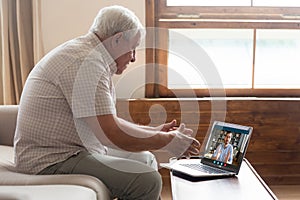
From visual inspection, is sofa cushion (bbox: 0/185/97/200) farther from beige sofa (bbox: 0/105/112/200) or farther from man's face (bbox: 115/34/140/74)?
man's face (bbox: 115/34/140/74)

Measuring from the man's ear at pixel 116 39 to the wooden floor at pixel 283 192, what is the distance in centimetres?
125

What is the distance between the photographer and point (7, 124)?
2.27 m

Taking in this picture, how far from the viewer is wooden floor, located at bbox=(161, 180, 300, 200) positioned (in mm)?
2687

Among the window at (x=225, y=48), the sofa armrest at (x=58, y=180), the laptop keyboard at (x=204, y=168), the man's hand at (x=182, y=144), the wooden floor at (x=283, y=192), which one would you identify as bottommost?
the wooden floor at (x=283, y=192)

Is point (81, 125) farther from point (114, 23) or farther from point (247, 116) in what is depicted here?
point (247, 116)

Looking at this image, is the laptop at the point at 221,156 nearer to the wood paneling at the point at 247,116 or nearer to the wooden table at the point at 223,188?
the wooden table at the point at 223,188

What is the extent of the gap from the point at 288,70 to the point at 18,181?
219 cm

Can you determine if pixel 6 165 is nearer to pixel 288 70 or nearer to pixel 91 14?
pixel 91 14

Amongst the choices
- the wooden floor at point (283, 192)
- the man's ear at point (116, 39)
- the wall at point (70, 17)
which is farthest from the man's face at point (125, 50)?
the wooden floor at point (283, 192)

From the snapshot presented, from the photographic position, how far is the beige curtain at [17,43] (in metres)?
2.72

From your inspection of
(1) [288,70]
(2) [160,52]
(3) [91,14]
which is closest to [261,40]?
(1) [288,70]

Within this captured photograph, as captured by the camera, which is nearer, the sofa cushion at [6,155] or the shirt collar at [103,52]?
the shirt collar at [103,52]

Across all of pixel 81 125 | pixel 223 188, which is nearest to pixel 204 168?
pixel 223 188

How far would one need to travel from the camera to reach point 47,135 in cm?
169
